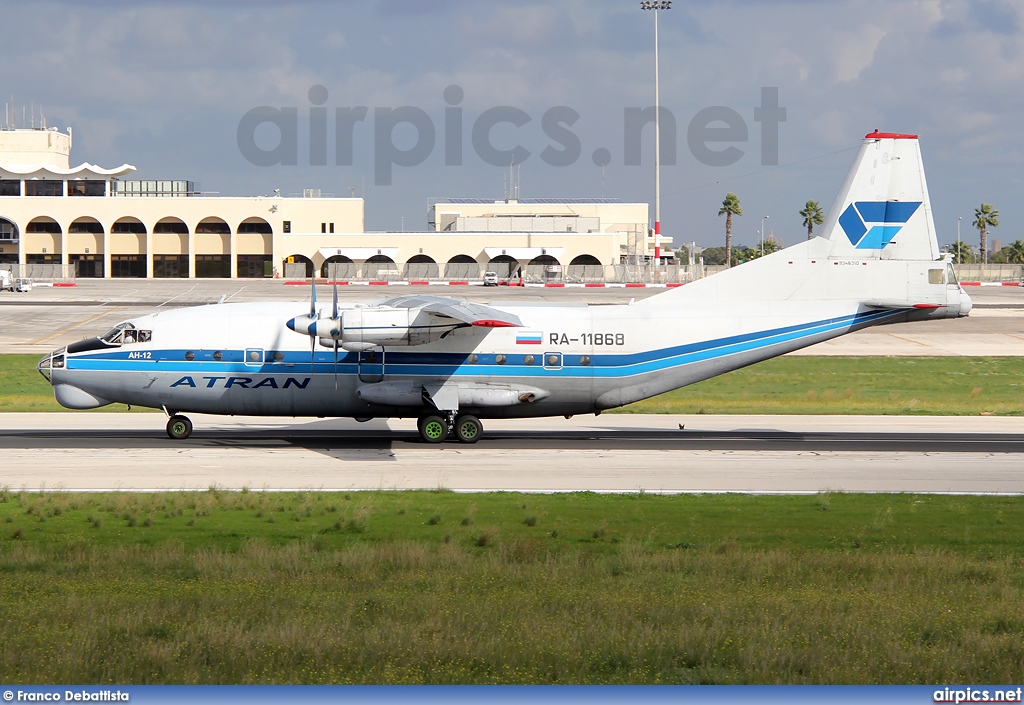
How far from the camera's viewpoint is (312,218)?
5315 inches

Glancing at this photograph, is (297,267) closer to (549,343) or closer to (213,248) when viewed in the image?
(213,248)

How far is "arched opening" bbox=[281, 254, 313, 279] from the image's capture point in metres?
130

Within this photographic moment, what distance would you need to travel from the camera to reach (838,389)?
154 ft

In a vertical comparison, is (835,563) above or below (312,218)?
below

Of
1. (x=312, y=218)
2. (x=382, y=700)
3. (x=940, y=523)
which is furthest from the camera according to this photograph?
(x=312, y=218)

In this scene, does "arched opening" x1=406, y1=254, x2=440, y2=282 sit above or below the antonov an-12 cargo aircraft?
above

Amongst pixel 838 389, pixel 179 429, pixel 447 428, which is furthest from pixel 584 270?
pixel 179 429

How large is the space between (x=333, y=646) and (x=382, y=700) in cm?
490

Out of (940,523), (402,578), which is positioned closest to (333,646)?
(402,578)

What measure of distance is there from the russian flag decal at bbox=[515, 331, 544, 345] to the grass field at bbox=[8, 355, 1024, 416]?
10.5 meters

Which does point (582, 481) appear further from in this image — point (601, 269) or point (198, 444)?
point (601, 269)

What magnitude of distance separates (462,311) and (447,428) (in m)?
4.15

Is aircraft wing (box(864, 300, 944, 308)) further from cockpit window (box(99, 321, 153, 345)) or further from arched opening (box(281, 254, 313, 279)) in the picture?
arched opening (box(281, 254, 313, 279))

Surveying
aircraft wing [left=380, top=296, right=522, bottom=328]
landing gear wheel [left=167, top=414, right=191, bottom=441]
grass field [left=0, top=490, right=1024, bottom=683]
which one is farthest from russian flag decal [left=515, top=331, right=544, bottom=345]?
landing gear wheel [left=167, top=414, right=191, bottom=441]
